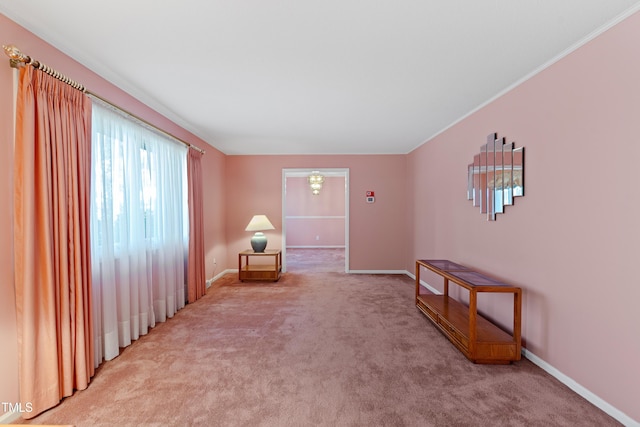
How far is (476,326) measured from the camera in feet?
7.86

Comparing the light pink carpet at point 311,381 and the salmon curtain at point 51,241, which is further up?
the salmon curtain at point 51,241

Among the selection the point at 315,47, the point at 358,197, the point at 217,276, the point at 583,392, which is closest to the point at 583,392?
the point at 583,392

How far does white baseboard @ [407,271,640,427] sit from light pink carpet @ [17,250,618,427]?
0.05 meters

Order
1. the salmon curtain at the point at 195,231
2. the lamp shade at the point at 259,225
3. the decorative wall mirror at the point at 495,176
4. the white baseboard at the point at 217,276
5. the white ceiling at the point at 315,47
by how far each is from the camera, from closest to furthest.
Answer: the white ceiling at the point at 315,47 < the decorative wall mirror at the point at 495,176 < the salmon curtain at the point at 195,231 < the white baseboard at the point at 217,276 < the lamp shade at the point at 259,225

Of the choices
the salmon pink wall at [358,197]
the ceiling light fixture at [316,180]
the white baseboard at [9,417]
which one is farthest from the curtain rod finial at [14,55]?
the ceiling light fixture at [316,180]

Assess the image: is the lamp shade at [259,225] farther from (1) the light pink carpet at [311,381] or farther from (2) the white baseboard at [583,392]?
(2) the white baseboard at [583,392]

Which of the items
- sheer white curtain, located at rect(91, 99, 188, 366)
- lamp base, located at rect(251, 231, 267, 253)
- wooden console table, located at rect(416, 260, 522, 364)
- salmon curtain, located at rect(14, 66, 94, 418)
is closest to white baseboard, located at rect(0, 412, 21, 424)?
salmon curtain, located at rect(14, 66, 94, 418)

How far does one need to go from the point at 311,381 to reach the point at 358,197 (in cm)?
384

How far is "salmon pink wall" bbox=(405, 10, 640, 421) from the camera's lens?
1574 millimetres

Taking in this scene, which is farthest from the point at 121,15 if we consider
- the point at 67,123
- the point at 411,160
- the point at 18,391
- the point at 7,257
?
the point at 411,160

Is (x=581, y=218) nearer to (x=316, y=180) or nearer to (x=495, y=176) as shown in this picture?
(x=495, y=176)

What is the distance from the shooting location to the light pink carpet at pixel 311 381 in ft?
5.43

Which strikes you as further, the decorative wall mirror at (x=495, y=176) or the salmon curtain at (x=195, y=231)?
the salmon curtain at (x=195, y=231)

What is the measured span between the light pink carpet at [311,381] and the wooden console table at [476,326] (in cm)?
9
